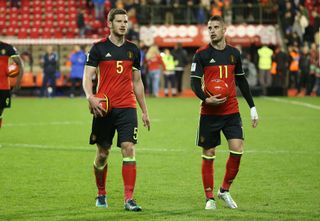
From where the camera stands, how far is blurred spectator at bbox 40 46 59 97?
114 feet

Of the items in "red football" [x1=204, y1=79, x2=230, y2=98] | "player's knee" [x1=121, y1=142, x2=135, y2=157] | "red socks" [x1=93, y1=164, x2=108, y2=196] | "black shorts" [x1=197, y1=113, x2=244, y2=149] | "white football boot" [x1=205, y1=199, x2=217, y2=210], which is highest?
"red football" [x1=204, y1=79, x2=230, y2=98]

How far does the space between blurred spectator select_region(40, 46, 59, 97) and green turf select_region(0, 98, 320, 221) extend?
31.9ft

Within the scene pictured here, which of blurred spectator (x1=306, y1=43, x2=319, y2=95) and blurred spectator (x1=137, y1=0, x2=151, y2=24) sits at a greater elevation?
blurred spectator (x1=137, y1=0, x2=151, y2=24)

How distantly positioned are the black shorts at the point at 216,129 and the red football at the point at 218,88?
0.31 metres

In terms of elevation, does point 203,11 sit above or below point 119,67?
below

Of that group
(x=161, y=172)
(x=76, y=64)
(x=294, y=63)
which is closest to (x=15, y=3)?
(x=76, y=64)

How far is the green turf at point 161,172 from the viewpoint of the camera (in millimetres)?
9984

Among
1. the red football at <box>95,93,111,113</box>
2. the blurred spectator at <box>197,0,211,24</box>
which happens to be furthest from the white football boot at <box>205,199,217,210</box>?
the blurred spectator at <box>197,0,211,24</box>

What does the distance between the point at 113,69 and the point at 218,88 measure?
1172 millimetres

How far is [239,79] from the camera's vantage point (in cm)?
1066

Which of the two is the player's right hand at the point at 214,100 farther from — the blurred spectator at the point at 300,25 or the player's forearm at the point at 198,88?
the blurred spectator at the point at 300,25

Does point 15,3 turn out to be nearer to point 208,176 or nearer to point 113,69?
point 113,69

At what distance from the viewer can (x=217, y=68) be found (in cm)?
1041

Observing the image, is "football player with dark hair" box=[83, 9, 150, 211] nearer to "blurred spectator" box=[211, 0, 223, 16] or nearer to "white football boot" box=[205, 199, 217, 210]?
"white football boot" box=[205, 199, 217, 210]
